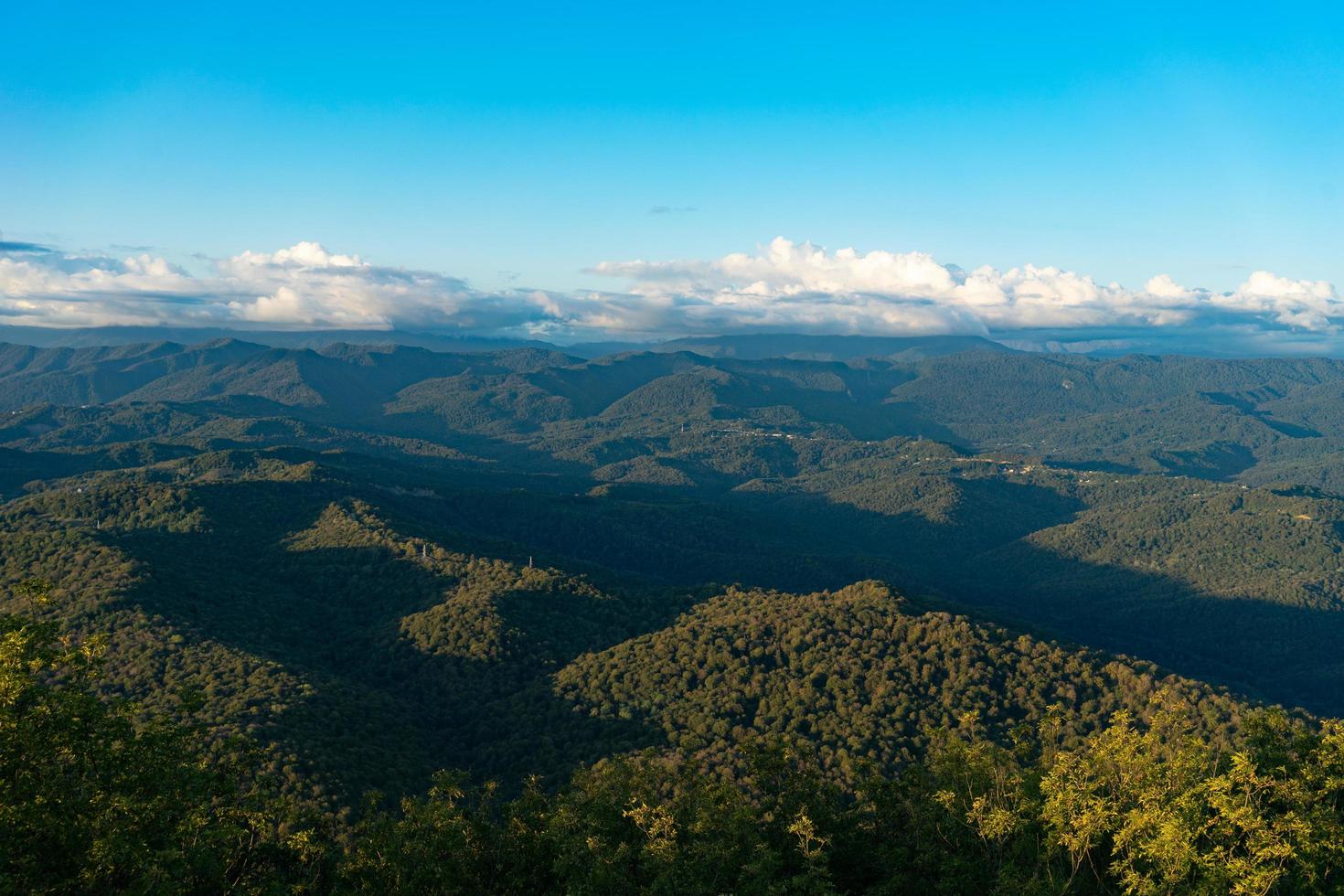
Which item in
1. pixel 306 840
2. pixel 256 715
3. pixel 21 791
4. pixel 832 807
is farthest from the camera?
pixel 256 715

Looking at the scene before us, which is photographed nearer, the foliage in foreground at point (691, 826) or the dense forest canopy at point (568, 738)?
the foliage in foreground at point (691, 826)

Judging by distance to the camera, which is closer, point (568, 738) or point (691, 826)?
point (691, 826)

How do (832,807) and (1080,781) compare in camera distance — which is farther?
(832,807)

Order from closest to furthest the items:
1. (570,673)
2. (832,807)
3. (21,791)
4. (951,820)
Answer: (21,791), (951,820), (832,807), (570,673)

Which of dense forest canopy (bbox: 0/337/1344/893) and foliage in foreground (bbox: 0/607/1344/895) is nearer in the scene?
foliage in foreground (bbox: 0/607/1344/895)

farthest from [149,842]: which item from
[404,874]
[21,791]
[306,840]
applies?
[404,874]

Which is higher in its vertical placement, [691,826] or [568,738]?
[691,826]

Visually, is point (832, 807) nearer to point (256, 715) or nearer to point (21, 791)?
point (21, 791)

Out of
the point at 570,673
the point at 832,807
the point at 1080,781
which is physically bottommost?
the point at 570,673
